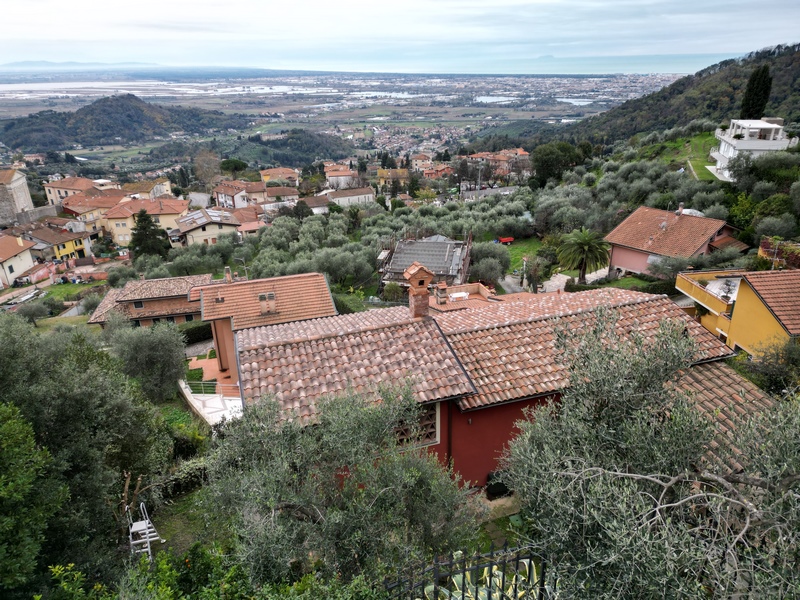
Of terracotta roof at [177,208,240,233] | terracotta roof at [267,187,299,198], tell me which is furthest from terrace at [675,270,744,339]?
terracotta roof at [267,187,299,198]

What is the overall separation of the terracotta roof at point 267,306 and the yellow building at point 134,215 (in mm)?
57413

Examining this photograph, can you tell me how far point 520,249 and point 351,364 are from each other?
1414 inches

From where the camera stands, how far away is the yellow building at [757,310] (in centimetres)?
1416

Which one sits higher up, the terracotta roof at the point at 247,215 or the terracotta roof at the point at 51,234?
the terracotta roof at the point at 247,215

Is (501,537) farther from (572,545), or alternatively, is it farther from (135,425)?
(135,425)

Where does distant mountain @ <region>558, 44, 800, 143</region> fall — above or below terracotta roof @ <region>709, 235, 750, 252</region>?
above

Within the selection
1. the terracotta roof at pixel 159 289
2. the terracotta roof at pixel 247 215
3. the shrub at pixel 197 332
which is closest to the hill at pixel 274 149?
the terracotta roof at pixel 247 215

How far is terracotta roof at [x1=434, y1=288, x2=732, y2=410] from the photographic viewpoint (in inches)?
367

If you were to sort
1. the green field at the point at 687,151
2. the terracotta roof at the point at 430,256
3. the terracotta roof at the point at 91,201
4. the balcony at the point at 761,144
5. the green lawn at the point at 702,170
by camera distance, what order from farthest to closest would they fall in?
the terracotta roof at the point at 91,201 < the green field at the point at 687,151 < the green lawn at the point at 702,170 < the balcony at the point at 761,144 < the terracotta roof at the point at 430,256

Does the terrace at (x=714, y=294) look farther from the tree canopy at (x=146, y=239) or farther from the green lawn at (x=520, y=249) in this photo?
the tree canopy at (x=146, y=239)

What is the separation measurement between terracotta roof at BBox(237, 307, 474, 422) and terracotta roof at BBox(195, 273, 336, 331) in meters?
9.03

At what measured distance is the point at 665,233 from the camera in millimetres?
30031

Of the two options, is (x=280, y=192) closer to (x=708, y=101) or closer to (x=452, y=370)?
(x=708, y=101)

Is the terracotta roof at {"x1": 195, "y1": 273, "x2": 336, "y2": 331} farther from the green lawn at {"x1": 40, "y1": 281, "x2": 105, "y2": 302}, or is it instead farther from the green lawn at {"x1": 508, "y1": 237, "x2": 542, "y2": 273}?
the green lawn at {"x1": 40, "y1": 281, "x2": 105, "y2": 302}
